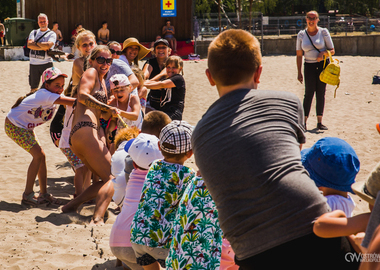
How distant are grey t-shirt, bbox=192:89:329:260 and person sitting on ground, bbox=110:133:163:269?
1082 millimetres

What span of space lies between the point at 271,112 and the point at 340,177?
0.50m

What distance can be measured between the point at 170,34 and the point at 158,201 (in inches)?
733

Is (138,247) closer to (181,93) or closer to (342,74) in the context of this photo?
(181,93)

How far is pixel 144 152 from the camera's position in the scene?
2.72m

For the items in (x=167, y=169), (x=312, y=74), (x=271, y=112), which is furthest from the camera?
(x=312, y=74)

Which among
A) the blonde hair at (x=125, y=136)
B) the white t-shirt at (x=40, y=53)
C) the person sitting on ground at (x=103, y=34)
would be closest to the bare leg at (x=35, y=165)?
the blonde hair at (x=125, y=136)

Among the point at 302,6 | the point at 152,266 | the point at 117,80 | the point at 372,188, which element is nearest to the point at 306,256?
the point at 372,188

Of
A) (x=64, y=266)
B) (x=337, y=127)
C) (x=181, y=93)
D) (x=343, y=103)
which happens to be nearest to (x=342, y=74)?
(x=343, y=103)

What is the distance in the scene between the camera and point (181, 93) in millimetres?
5227

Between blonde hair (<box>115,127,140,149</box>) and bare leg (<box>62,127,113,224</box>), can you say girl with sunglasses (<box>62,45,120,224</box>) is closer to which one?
bare leg (<box>62,127,113,224</box>)

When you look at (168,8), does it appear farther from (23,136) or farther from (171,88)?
(23,136)

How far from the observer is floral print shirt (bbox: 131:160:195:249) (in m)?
2.40

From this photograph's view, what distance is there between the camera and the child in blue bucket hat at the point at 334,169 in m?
1.82

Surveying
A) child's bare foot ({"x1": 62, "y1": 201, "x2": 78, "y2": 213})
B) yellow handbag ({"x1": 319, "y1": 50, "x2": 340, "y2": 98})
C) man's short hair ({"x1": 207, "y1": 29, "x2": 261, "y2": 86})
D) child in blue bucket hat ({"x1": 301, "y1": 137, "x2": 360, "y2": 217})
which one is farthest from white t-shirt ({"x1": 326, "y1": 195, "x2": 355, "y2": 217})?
yellow handbag ({"x1": 319, "y1": 50, "x2": 340, "y2": 98})
